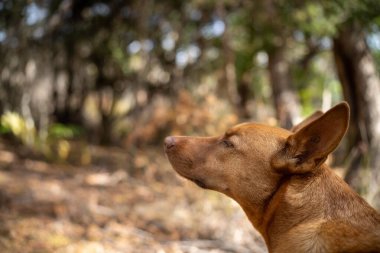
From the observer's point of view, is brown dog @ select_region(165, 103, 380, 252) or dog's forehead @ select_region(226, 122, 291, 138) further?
dog's forehead @ select_region(226, 122, 291, 138)

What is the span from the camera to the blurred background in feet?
23.1

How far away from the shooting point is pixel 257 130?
3547 mm

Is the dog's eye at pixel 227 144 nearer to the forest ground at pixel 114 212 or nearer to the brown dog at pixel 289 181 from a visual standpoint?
the brown dog at pixel 289 181

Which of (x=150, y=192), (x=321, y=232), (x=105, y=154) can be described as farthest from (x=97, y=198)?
(x=321, y=232)

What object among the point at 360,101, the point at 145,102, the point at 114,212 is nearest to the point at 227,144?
the point at 114,212

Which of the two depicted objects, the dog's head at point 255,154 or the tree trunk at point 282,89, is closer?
the dog's head at point 255,154

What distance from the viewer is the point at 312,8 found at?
7.94m

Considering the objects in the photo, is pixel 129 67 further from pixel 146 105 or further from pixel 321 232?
pixel 321 232

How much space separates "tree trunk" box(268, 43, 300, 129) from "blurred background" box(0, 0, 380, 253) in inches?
1.6

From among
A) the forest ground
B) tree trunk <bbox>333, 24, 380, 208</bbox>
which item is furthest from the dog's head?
tree trunk <bbox>333, 24, 380, 208</bbox>

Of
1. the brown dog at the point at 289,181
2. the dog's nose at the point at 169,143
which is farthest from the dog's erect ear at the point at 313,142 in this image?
the dog's nose at the point at 169,143

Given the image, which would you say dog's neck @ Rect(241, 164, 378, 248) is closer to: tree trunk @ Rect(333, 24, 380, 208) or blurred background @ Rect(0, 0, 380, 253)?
blurred background @ Rect(0, 0, 380, 253)

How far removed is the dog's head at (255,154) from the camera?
10.1 feet

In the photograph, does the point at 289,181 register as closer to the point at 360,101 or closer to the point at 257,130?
the point at 257,130
